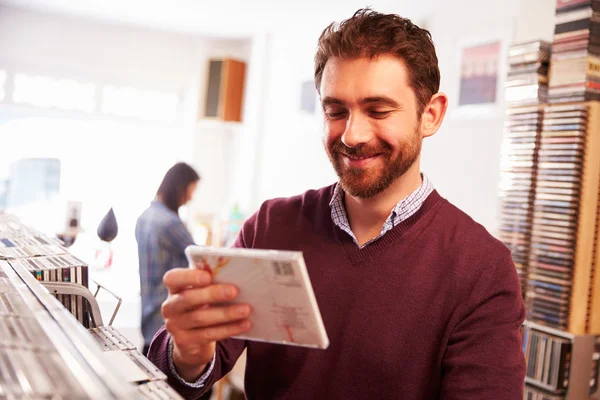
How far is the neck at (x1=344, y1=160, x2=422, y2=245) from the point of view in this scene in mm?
1281

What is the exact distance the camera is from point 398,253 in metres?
1.23

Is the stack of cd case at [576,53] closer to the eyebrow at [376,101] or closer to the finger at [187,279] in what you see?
the eyebrow at [376,101]

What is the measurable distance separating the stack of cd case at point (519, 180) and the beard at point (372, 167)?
4.07 ft

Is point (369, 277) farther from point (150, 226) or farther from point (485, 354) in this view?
point (150, 226)

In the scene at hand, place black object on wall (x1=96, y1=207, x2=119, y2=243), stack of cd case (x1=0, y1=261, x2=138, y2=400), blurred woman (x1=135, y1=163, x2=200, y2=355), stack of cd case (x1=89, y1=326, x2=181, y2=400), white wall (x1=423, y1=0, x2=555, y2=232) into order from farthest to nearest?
white wall (x1=423, y1=0, x2=555, y2=232)
blurred woman (x1=135, y1=163, x2=200, y2=355)
black object on wall (x1=96, y1=207, x2=119, y2=243)
stack of cd case (x1=89, y1=326, x2=181, y2=400)
stack of cd case (x1=0, y1=261, x2=138, y2=400)

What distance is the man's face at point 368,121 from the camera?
1190mm

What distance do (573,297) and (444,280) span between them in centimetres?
121

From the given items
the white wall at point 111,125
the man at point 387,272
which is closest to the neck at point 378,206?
the man at point 387,272

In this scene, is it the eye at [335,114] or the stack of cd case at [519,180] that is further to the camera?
the stack of cd case at [519,180]

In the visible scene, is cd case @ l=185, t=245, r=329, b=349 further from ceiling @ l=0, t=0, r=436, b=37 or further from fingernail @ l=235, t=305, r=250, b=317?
ceiling @ l=0, t=0, r=436, b=37

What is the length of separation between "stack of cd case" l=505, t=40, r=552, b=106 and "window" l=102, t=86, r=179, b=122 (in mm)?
4247

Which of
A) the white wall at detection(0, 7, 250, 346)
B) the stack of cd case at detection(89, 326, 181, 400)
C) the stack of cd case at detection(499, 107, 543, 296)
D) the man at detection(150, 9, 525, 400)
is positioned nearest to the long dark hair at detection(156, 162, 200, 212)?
the stack of cd case at detection(499, 107, 543, 296)

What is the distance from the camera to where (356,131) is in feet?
3.87

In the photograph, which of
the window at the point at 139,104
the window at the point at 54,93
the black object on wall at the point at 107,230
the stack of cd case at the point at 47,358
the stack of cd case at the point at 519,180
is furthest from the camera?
the window at the point at 139,104
